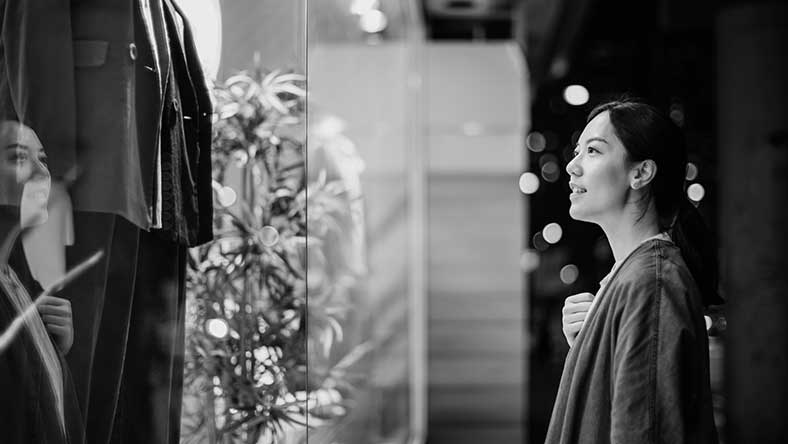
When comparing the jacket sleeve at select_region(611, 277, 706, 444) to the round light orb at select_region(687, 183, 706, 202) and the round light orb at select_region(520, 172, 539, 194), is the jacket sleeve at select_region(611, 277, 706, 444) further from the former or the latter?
the round light orb at select_region(520, 172, 539, 194)

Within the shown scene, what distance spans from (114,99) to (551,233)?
5618 mm

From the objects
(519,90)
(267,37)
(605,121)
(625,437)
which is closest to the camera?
(625,437)

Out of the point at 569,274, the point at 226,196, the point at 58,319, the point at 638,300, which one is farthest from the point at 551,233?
the point at 58,319

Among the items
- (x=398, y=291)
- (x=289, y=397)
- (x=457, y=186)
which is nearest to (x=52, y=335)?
(x=289, y=397)

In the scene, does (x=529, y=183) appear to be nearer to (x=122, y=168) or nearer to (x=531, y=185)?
(x=531, y=185)

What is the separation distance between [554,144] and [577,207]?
539 centimetres

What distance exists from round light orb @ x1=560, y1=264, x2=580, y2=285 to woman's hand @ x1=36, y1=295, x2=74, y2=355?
5486 millimetres

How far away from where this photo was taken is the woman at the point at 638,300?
4.56ft

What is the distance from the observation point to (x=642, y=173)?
58.4 inches

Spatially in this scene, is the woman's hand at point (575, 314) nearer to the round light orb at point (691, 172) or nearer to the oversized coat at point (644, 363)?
the oversized coat at point (644, 363)

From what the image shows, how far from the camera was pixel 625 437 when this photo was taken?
139 centimetres

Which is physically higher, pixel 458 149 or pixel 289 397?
pixel 458 149

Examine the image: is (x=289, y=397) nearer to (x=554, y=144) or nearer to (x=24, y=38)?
(x=24, y=38)

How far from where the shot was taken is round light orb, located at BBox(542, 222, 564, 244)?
22.8 feet
